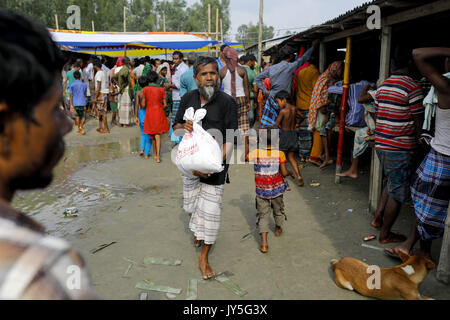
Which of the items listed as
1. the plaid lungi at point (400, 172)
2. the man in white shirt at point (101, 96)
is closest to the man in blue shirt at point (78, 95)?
the man in white shirt at point (101, 96)

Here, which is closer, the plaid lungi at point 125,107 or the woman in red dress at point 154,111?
the woman in red dress at point 154,111

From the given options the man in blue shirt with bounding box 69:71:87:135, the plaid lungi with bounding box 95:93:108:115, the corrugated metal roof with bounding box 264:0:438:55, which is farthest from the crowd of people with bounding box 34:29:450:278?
the man in blue shirt with bounding box 69:71:87:135

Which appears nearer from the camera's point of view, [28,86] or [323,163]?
[28,86]

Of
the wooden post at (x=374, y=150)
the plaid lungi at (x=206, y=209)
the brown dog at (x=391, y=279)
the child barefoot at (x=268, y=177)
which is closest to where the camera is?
the brown dog at (x=391, y=279)

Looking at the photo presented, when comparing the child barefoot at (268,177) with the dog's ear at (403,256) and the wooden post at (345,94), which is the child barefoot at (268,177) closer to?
the dog's ear at (403,256)

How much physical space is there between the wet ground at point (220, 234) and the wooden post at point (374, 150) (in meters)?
0.24

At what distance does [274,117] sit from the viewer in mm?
7020

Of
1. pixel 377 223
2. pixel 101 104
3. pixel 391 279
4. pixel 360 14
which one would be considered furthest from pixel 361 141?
pixel 101 104

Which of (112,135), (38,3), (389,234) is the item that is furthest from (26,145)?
(38,3)

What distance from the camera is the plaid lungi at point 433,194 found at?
10.4ft

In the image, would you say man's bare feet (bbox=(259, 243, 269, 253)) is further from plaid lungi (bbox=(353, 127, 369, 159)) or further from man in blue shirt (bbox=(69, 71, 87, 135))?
man in blue shirt (bbox=(69, 71, 87, 135))

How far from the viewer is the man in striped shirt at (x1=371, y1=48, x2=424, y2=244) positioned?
3.63m

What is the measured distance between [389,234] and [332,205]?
4.09 ft

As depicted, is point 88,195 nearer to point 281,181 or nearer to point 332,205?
point 281,181
